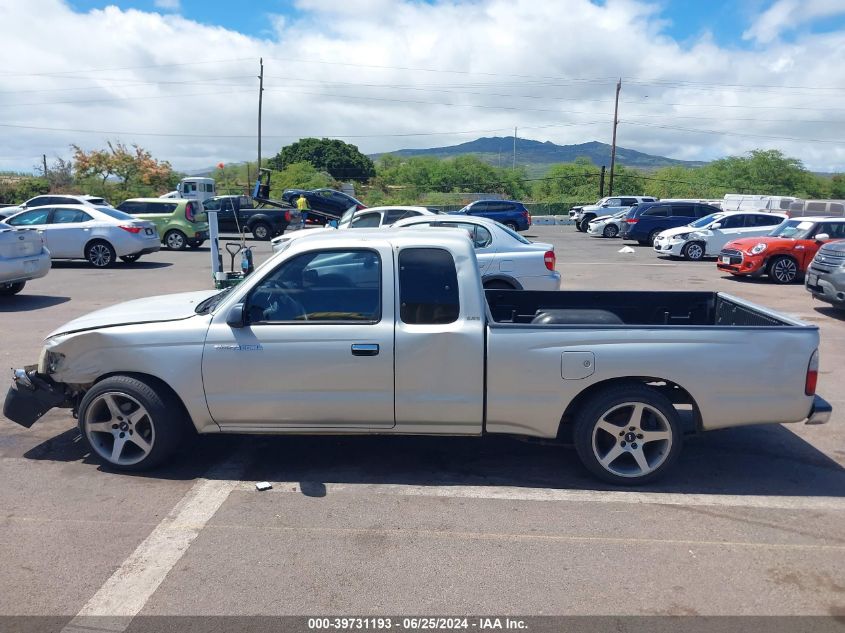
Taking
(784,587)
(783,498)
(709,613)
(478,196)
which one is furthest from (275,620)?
(478,196)

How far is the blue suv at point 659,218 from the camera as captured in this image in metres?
27.6

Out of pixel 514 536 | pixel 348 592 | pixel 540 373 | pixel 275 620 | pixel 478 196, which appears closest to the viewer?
pixel 275 620

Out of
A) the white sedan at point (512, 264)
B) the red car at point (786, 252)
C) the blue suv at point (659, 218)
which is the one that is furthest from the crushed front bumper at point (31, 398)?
the blue suv at point (659, 218)

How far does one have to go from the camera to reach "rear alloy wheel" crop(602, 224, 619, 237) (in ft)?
106

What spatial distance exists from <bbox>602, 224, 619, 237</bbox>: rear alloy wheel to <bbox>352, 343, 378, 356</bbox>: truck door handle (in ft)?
95.8

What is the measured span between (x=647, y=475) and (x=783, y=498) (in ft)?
2.93

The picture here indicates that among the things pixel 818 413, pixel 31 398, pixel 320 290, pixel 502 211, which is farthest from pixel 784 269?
pixel 502 211

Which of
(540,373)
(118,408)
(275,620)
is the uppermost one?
(540,373)

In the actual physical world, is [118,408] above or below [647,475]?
above

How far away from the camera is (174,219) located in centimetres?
2305

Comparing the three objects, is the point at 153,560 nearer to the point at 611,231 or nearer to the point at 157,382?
the point at 157,382

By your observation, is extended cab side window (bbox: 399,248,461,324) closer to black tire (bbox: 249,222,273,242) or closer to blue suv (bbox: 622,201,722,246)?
black tire (bbox: 249,222,273,242)

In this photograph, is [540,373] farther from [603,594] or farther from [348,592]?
[348,592]

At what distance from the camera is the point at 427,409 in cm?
485
